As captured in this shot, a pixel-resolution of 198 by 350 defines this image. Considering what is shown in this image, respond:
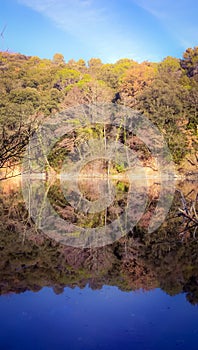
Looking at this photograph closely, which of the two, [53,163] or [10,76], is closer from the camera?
[53,163]

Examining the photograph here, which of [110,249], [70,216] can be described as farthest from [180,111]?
[110,249]

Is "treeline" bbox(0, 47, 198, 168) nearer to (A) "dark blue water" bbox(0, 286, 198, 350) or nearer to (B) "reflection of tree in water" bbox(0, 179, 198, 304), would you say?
(B) "reflection of tree in water" bbox(0, 179, 198, 304)

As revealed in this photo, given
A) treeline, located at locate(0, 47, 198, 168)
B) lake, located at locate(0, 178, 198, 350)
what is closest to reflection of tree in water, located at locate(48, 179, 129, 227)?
lake, located at locate(0, 178, 198, 350)

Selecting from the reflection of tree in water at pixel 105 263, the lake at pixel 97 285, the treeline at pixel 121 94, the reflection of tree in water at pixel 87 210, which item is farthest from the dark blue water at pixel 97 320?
the treeline at pixel 121 94

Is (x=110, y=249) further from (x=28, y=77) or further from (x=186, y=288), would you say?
(x=28, y=77)

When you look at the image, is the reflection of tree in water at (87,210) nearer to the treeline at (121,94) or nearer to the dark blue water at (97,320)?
the dark blue water at (97,320)

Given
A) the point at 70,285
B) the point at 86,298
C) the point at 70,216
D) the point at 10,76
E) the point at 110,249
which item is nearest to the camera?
the point at 86,298

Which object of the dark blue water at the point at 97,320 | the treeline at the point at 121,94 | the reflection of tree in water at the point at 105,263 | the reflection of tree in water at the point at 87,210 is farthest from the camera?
the treeline at the point at 121,94
